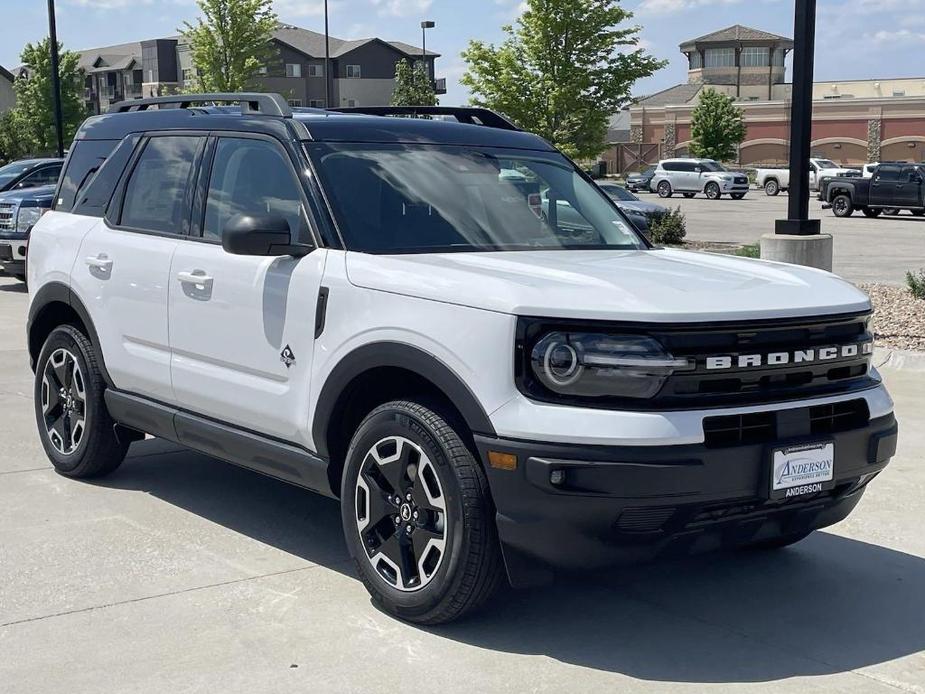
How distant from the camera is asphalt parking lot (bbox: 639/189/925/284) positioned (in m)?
20.1

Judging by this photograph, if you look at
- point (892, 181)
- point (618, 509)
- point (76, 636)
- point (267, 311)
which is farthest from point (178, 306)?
point (892, 181)

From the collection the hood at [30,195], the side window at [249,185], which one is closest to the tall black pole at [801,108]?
the side window at [249,185]

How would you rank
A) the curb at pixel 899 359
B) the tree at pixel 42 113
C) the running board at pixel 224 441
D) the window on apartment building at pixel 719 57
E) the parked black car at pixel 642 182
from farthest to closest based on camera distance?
the window on apartment building at pixel 719 57, the tree at pixel 42 113, the parked black car at pixel 642 182, the curb at pixel 899 359, the running board at pixel 224 441

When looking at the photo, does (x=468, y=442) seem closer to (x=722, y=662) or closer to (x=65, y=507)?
(x=722, y=662)

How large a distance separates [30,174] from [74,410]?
576 inches

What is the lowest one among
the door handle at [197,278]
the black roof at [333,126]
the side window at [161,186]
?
the door handle at [197,278]

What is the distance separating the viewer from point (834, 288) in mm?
4684

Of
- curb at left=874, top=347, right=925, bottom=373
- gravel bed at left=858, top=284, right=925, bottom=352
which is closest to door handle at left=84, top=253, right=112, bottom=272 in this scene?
curb at left=874, top=347, right=925, bottom=373

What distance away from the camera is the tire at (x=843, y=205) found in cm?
3672

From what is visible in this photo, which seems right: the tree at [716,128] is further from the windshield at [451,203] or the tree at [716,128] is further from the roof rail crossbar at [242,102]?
the windshield at [451,203]

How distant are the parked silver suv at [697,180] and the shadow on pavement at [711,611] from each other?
46.4 metres

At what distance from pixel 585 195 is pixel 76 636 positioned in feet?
10.1

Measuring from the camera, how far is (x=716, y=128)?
247ft

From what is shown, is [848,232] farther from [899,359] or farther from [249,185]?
[249,185]
